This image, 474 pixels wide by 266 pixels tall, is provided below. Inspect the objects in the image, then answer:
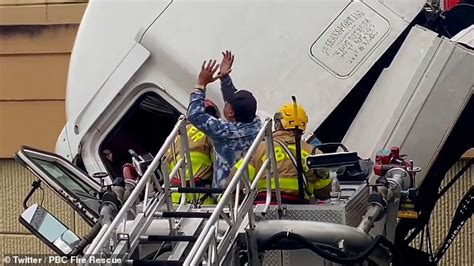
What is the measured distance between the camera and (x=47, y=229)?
420 cm

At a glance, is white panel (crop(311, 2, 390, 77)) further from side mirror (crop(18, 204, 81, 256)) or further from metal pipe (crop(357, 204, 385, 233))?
side mirror (crop(18, 204, 81, 256))

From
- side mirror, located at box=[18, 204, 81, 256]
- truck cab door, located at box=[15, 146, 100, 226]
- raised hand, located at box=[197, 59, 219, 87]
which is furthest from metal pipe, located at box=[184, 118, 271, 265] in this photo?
truck cab door, located at box=[15, 146, 100, 226]

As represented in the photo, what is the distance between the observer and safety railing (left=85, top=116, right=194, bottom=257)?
3695 mm

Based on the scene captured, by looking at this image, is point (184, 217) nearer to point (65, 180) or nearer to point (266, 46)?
point (65, 180)

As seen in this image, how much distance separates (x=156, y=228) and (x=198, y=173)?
963mm

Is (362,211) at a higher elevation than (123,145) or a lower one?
lower

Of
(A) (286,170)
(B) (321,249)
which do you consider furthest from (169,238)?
(A) (286,170)

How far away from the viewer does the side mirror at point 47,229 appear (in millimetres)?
4188

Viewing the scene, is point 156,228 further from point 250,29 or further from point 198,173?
point 250,29

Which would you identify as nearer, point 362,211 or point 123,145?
point 362,211

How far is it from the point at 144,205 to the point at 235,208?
360 millimetres

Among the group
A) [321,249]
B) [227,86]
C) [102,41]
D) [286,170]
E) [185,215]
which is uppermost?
[102,41]

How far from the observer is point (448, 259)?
732 cm

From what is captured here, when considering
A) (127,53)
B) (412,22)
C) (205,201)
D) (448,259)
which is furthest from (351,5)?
(448,259)
